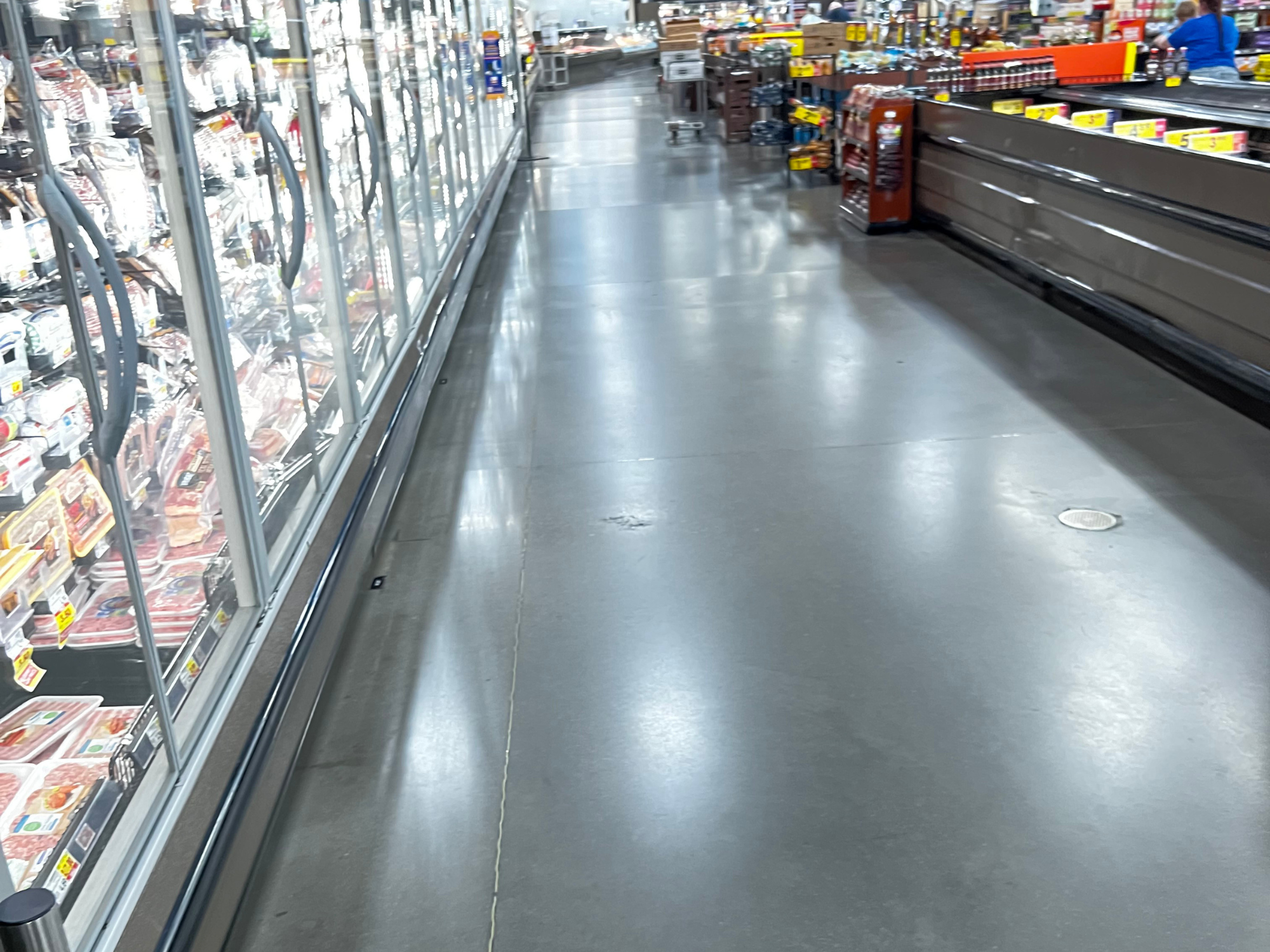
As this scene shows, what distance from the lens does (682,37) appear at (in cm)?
2027

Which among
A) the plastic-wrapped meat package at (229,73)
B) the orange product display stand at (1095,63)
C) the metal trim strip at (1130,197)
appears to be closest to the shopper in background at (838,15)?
the orange product display stand at (1095,63)

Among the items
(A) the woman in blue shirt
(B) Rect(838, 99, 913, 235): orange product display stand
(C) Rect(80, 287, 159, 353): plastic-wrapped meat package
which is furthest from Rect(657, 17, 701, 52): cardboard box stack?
(C) Rect(80, 287, 159, 353): plastic-wrapped meat package

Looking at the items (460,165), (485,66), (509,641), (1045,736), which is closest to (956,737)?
(1045,736)

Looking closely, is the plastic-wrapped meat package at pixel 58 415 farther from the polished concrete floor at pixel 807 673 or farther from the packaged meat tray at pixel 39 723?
the polished concrete floor at pixel 807 673

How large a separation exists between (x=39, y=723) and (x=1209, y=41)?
9.63 m

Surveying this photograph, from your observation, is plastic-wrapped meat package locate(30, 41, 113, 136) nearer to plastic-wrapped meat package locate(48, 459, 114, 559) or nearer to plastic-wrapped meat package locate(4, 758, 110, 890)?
plastic-wrapped meat package locate(48, 459, 114, 559)

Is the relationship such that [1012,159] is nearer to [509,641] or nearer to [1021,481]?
[1021,481]

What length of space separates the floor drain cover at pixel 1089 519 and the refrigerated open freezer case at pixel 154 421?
240cm

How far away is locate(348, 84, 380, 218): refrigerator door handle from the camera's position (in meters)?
4.37

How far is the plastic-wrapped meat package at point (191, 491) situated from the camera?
8.36 ft

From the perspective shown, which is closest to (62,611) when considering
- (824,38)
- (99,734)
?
(99,734)

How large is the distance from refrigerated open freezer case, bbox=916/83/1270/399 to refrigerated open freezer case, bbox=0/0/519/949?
11.6 ft

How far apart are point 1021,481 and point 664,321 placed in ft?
10.0

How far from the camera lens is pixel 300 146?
3859 millimetres
